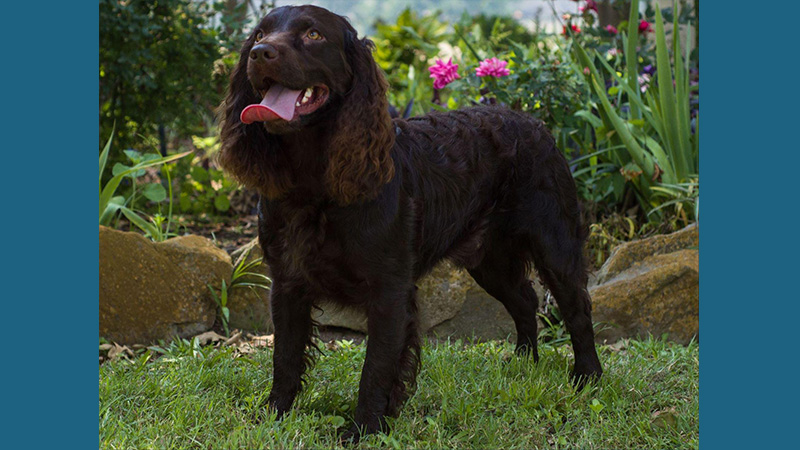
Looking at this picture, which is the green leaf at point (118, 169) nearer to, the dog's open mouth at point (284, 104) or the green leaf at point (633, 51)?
the dog's open mouth at point (284, 104)

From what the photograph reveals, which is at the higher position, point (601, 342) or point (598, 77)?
point (598, 77)

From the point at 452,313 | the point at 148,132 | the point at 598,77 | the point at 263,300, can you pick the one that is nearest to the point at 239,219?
the point at 148,132

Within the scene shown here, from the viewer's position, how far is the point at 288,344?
3252 millimetres

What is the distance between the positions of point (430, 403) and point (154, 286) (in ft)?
5.51

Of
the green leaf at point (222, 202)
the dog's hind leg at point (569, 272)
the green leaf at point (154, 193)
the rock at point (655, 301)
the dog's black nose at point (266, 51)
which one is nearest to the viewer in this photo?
the dog's black nose at point (266, 51)

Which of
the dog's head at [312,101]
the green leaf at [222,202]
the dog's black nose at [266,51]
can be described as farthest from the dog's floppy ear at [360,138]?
the green leaf at [222,202]

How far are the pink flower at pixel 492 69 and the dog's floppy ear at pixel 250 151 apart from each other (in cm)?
237

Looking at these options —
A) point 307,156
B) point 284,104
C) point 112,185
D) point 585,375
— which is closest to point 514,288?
point 585,375

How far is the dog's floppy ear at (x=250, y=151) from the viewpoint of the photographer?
2.90m

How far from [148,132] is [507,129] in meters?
3.03

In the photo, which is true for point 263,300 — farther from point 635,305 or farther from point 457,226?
point 635,305

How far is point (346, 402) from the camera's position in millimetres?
3344

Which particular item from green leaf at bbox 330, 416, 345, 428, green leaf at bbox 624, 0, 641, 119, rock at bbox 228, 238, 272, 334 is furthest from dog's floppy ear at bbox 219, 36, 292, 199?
green leaf at bbox 624, 0, 641, 119

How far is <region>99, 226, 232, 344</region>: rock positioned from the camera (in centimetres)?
410
